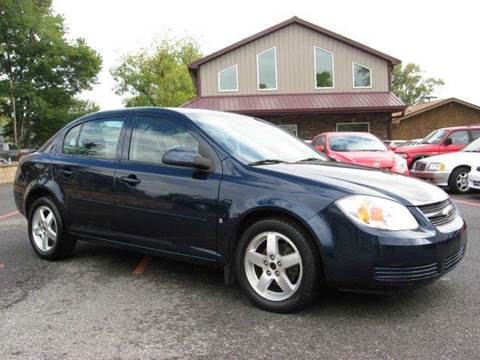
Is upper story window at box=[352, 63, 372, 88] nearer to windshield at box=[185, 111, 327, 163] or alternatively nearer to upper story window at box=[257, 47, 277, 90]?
upper story window at box=[257, 47, 277, 90]

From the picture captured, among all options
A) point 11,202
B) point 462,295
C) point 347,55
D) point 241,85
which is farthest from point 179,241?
point 347,55

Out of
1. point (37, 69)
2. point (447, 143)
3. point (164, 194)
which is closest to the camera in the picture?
point (164, 194)

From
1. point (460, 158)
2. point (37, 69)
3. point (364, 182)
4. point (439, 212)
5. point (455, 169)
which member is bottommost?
point (455, 169)

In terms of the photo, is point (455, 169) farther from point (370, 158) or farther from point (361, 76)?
point (361, 76)

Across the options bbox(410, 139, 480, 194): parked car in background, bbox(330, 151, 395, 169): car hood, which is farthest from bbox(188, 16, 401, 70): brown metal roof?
bbox(330, 151, 395, 169): car hood

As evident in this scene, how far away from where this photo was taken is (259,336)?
3178 millimetres

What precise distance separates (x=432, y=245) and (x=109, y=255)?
354 cm

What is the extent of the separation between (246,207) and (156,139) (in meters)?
1.23

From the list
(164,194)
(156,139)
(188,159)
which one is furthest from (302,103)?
(188,159)

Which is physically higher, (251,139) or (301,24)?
(301,24)

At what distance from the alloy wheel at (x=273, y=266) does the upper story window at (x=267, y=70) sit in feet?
67.6

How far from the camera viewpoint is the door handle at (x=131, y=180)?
4.25 metres

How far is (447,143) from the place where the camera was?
13250 millimetres

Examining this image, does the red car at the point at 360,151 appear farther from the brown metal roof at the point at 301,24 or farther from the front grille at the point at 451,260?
the brown metal roof at the point at 301,24
